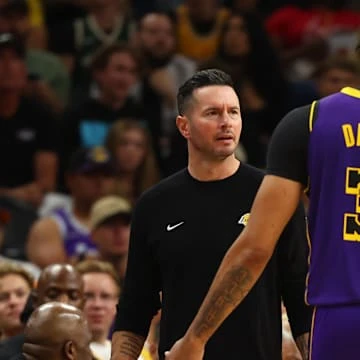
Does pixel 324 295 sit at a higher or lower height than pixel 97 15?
lower

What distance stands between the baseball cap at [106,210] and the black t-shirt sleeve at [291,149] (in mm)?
5551

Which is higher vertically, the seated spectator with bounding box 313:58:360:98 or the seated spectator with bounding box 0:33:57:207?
the seated spectator with bounding box 313:58:360:98

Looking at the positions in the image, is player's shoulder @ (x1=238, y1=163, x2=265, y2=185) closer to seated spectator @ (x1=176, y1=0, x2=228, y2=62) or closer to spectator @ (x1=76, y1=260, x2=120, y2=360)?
spectator @ (x1=76, y1=260, x2=120, y2=360)

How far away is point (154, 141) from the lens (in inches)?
466

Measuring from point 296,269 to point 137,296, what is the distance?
2.33ft

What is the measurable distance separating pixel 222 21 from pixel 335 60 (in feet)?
5.33

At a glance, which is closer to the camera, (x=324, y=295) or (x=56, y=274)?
(x=324, y=295)

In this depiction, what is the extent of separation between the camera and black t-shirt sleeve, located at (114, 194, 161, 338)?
226 inches

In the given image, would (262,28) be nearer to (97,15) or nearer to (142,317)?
(97,15)

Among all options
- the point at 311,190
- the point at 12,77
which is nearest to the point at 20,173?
the point at 12,77

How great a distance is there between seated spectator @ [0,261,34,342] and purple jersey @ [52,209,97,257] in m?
1.88

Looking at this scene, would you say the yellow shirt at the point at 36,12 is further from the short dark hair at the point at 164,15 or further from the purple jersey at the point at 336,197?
the purple jersey at the point at 336,197

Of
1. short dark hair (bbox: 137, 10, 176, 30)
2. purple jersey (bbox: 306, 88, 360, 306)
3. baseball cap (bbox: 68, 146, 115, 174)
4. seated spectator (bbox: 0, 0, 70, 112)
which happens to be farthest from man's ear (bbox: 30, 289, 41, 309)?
short dark hair (bbox: 137, 10, 176, 30)

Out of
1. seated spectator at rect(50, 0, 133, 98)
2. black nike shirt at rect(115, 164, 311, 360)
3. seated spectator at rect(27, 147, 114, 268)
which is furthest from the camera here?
seated spectator at rect(50, 0, 133, 98)
